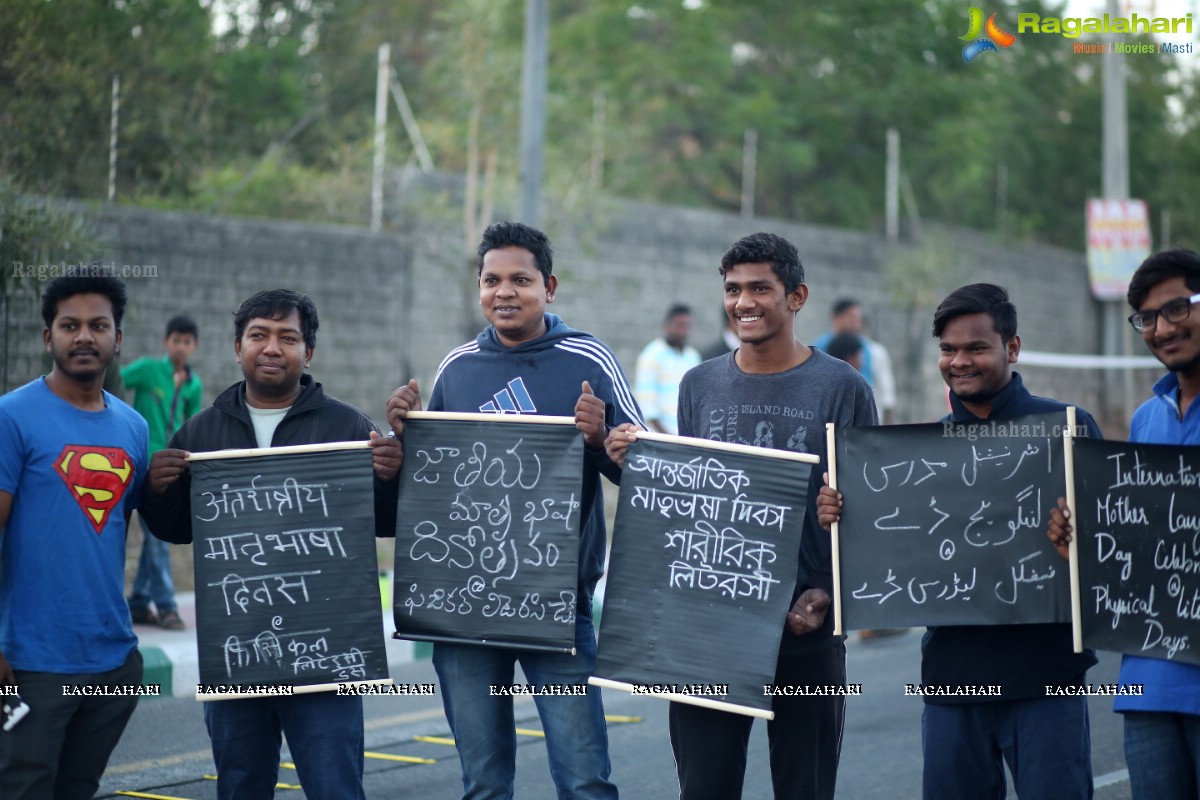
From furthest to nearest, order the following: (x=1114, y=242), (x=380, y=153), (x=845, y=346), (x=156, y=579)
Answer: (x=1114, y=242) → (x=380, y=153) → (x=845, y=346) → (x=156, y=579)

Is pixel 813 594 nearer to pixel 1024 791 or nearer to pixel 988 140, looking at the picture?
pixel 1024 791

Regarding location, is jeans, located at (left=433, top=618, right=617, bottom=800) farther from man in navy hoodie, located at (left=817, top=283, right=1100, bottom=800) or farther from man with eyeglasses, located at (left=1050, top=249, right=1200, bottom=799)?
man with eyeglasses, located at (left=1050, top=249, right=1200, bottom=799)

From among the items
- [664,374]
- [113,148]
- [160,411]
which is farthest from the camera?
[113,148]

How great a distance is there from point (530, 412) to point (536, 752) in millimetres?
2945

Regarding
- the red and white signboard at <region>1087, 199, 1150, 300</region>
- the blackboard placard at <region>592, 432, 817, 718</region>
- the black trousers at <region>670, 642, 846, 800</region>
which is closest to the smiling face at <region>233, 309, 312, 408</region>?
the blackboard placard at <region>592, 432, 817, 718</region>

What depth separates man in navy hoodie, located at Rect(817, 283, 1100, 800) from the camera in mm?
4289

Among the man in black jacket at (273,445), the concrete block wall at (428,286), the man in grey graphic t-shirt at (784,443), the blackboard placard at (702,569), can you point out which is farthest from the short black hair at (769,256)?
the concrete block wall at (428,286)

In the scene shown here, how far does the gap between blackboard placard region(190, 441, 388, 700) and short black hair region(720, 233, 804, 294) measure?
4.67 ft

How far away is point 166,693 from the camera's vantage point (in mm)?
8672

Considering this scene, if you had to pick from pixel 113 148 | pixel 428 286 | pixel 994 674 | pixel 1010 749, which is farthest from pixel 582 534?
pixel 428 286

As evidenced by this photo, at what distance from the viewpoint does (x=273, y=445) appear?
4.92 metres

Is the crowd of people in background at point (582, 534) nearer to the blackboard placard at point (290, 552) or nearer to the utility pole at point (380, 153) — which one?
the blackboard placard at point (290, 552)

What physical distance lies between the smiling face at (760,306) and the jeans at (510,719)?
118cm

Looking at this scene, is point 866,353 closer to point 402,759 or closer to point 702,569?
point 402,759
